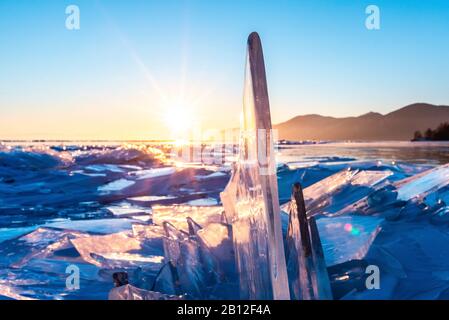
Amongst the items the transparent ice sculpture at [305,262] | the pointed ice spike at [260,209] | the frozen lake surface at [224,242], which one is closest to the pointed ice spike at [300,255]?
the transparent ice sculpture at [305,262]

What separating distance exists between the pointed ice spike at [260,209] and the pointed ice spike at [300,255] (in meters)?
0.12

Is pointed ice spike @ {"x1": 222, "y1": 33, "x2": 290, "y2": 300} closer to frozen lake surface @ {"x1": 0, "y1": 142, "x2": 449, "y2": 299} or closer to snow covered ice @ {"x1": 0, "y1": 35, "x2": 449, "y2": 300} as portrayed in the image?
snow covered ice @ {"x1": 0, "y1": 35, "x2": 449, "y2": 300}

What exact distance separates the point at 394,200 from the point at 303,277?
1502mm

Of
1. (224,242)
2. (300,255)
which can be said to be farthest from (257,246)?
(224,242)

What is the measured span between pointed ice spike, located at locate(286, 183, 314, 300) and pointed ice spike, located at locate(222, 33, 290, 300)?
0.12 meters

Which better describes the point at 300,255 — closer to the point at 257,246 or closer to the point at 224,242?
the point at 257,246

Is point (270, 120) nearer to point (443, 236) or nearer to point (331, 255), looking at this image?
point (331, 255)

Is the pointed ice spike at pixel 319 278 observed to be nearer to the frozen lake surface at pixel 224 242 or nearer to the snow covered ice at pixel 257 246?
the snow covered ice at pixel 257 246

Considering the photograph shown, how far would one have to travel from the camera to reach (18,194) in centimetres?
567

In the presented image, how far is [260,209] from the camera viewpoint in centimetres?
117

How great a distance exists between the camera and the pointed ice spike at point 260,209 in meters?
1.04

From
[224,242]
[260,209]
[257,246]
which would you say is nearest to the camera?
[260,209]

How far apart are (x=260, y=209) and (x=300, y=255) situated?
0.23m

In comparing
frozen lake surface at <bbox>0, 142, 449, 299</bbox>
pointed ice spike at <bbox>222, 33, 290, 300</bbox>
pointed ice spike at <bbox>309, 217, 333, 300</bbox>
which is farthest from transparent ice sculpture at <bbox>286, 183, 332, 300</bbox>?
frozen lake surface at <bbox>0, 142, 449, 299</bbox>
